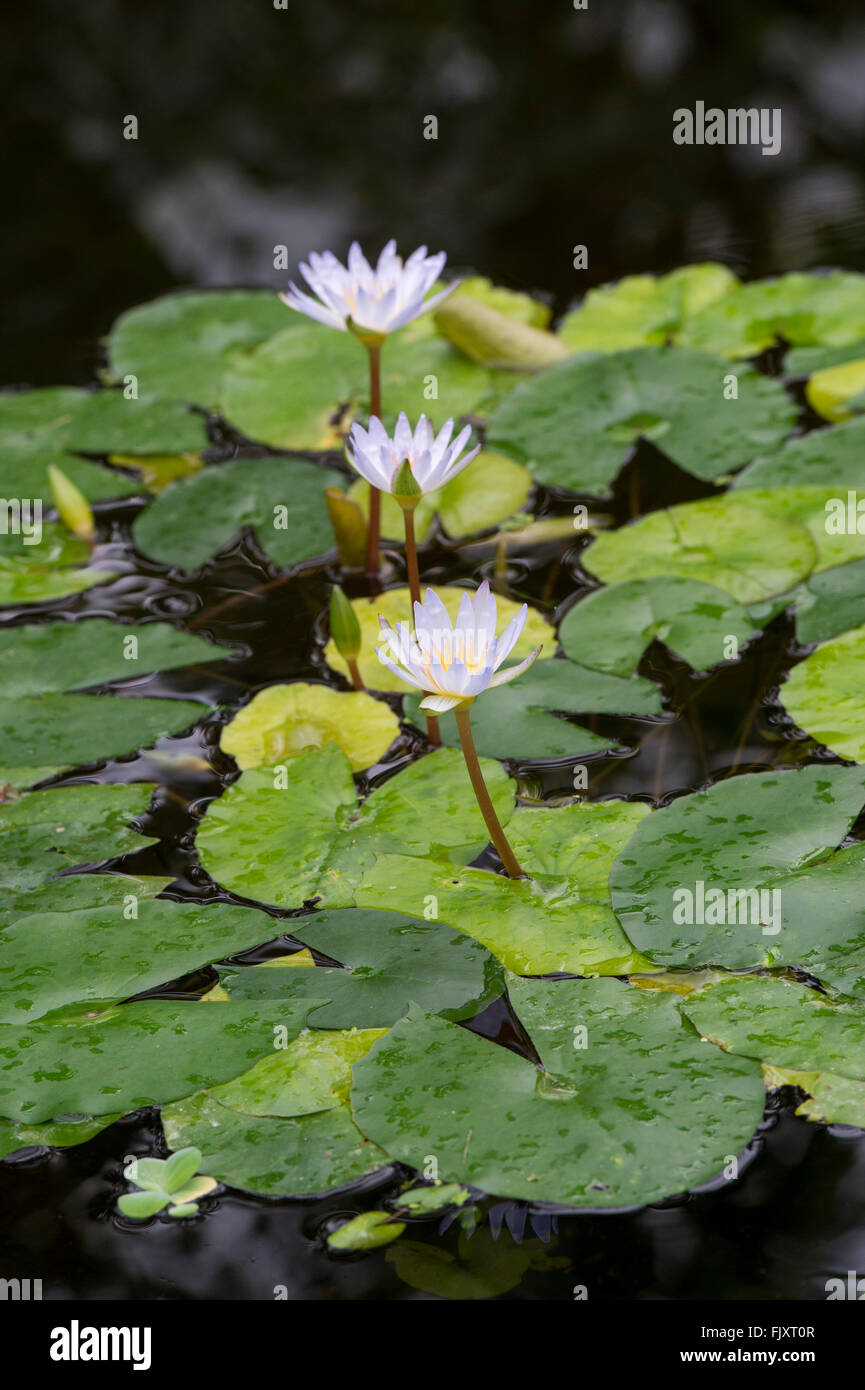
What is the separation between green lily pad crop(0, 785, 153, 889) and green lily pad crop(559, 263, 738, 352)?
70.3 inches

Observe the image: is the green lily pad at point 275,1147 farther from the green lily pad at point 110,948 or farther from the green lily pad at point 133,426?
the green lily pad at point 133,426

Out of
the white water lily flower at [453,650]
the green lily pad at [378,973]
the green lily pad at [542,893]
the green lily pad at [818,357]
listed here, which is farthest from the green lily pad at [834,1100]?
the green lily pad at [818,357]

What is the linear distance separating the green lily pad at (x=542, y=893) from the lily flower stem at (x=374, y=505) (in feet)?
2.76

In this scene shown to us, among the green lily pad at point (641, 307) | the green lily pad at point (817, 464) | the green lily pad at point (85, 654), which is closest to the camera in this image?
the green lily pad at point (85, 654)

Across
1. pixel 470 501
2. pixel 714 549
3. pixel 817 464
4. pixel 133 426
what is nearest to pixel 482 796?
Answer: pixel 714 549

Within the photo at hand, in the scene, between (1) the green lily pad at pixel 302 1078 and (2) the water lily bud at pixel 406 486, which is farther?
(2) the water lily bud at pixel 406 486

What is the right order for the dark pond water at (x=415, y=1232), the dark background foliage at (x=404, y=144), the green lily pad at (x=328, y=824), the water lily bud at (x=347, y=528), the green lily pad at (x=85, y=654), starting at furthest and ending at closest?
the dark background foliage at (x=404, y=144) < the water lily bud at (x=347, y=528) < the green lily pad at (x=85, y=654) < the green lily pad at (x=328, y=824) < the dark pond water at (x=415, y=1232)

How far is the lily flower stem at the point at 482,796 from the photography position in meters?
1.66

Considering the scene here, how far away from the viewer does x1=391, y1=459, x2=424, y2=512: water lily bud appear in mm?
1854

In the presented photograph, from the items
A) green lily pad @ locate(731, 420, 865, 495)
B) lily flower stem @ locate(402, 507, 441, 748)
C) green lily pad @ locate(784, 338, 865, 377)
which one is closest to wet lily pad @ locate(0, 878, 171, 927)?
lily flower stem @ locate(402, 507, 441, 748)

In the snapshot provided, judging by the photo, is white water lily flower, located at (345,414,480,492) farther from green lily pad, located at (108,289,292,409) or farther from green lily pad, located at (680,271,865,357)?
green lily pad, located at (680,271,865,357)

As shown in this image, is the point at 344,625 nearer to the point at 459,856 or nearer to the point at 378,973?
the point at 459,856
